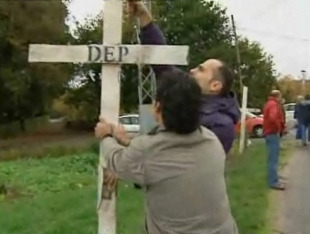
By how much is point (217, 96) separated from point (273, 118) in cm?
759

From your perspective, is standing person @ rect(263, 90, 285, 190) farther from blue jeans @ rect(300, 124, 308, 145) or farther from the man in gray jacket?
blue jeans @ rect(300, 124, 308, 145)

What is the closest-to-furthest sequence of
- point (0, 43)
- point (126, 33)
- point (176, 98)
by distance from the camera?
point (176, 98)
point (0, 43)
point (126, 33)

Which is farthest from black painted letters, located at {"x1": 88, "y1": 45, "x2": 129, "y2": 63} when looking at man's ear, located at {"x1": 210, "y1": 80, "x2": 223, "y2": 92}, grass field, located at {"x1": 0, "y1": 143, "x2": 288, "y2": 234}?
grass field, located at {"x1": 0, "y1": 143, "x2": 288, "y2": 234}

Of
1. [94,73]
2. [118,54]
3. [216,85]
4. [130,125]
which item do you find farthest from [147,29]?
[130,125]

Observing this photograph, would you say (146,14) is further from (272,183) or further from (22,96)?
(272,183)

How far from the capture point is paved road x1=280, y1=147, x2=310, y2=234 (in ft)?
29.7

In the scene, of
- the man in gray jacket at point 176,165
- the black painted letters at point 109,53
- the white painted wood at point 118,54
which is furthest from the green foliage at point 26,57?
the man in gray jacket at point 176,165

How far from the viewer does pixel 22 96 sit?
573cm

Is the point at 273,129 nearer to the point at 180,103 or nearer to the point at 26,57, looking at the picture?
the point at 26,57

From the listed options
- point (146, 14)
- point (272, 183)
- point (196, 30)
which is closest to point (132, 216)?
point (272, 183)

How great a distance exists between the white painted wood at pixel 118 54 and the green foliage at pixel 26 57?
64 millimetres

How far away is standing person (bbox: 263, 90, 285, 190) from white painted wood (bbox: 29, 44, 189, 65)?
7.43m

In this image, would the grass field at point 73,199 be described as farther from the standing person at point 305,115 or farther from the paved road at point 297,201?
the standing person at point 305,115

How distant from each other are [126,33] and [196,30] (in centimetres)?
2267
